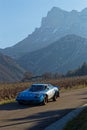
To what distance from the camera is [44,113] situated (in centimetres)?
2083

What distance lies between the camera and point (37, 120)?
59.2ft

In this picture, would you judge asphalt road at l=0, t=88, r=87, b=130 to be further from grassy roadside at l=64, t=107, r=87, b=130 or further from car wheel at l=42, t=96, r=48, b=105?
car wheel at l=42, t=96, r=48, b=105

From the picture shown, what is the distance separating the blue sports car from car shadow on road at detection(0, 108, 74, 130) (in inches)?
161

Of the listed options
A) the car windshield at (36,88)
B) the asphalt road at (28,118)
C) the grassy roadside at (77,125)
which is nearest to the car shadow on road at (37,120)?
the asphalt road at (28,118)

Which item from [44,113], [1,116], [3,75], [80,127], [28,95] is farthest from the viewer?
[3,75]

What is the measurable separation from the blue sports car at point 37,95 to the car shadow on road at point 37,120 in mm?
4083

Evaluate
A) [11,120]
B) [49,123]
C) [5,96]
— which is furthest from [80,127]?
[5,96]

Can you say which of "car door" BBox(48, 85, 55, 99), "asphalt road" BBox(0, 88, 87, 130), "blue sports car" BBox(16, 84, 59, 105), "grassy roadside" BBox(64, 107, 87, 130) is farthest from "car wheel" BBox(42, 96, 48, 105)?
"grassy roadside" BBox(64, 107, 87, 130)

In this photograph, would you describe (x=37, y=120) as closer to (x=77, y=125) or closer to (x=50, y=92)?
(x=77, y=125)

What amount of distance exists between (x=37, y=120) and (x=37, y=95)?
769cm

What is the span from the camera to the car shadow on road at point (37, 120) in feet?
53.3

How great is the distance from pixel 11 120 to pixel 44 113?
3410 mm

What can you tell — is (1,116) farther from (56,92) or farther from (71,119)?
(56,92)

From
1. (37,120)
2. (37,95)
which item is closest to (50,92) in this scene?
(37,95)
